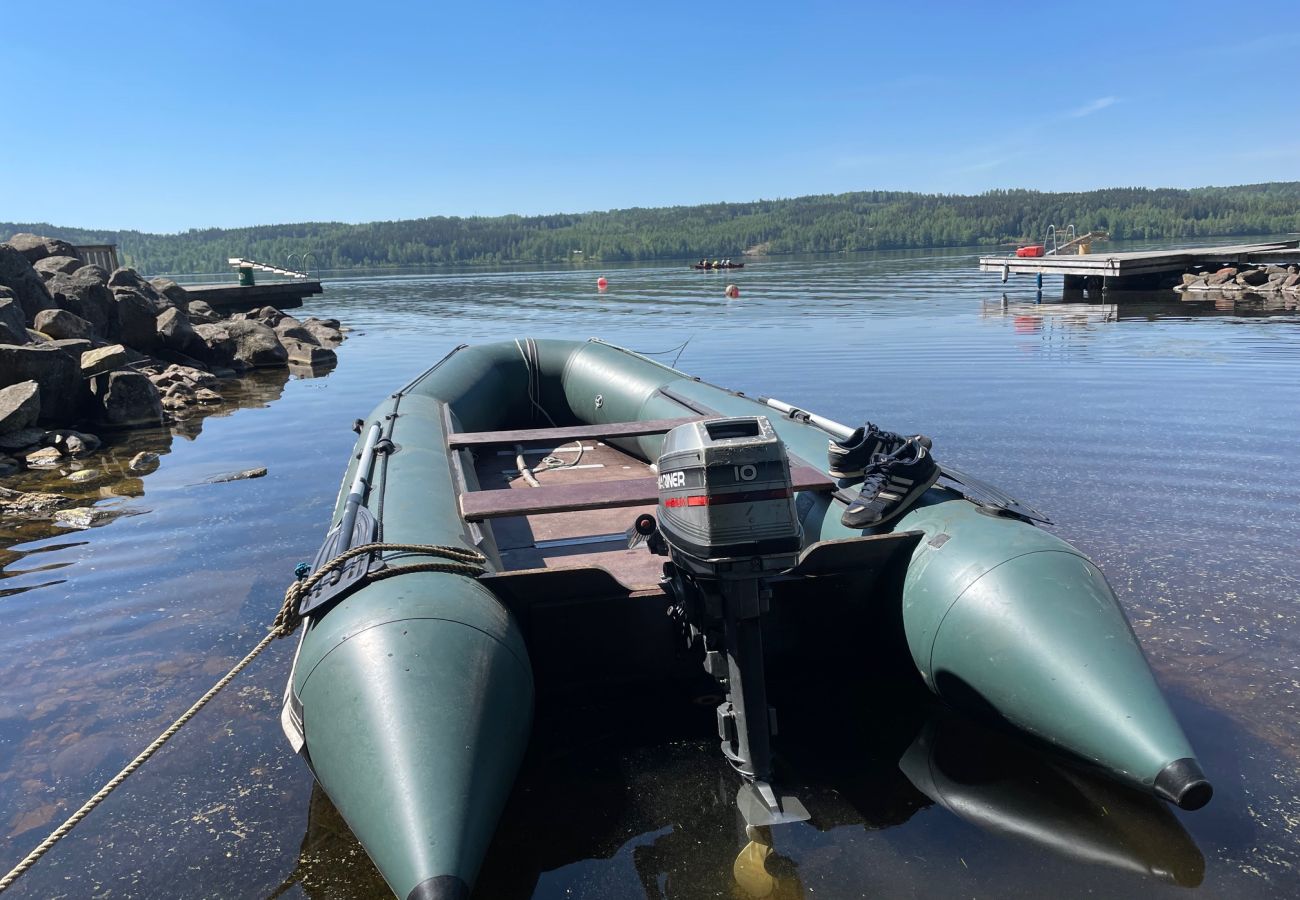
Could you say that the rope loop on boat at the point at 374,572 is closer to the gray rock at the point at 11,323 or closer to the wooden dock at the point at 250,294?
the gray rock at the point at 11,323

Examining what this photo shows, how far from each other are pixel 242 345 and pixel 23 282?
467cm

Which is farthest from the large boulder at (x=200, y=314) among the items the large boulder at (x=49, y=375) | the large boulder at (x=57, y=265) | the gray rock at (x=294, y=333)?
the large boulder at (x=49, y=375)

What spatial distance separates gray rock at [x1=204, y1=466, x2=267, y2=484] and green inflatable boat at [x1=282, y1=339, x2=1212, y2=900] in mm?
4790

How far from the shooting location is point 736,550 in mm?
3090

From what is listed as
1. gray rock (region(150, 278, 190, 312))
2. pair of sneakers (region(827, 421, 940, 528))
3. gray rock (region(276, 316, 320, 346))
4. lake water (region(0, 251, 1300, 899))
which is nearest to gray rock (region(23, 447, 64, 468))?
lake water (region(0, 251, 1300, 899))

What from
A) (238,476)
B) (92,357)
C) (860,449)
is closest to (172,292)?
(92,357)

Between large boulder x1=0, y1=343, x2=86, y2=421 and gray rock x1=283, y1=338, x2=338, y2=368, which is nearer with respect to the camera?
large boulder x1=0, y1=343, x2=86, y2=421

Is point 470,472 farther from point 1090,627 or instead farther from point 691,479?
point 1090,627

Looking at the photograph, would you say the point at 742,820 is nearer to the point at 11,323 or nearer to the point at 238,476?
the point at 238,476

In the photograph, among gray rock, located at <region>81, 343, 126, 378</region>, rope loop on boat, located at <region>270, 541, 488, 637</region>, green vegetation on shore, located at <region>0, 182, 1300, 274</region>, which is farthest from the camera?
green vegetation on shore, located at <region>0, 182, 1300, 274</region>

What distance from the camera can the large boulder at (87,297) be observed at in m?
14.4

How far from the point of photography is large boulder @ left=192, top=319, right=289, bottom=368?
17.2m

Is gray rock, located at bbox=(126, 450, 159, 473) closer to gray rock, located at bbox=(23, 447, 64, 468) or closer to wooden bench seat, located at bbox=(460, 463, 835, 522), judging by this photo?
gray rock, located at bbox=(23, 447, 64, 468)

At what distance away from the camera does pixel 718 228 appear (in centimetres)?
14888
